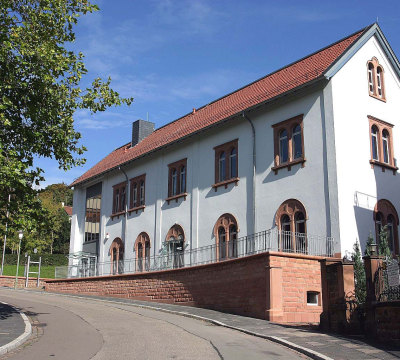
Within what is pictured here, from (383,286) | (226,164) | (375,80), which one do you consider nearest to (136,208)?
(226,164)

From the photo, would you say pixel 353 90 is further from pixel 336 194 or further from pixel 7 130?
pixel 7 130

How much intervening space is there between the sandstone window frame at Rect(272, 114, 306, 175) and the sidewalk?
6897 millimetres

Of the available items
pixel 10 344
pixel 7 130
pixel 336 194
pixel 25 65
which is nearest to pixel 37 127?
pixel 7 130

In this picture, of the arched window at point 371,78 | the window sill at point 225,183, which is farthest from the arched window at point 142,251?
the arched window at point 371,78

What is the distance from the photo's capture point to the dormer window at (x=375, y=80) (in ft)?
76.4

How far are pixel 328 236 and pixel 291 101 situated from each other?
614 cm

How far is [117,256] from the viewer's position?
33.4 meters

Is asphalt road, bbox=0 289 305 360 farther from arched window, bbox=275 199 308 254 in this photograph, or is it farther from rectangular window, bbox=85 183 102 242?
rectangular window, bbox=85 183 102 242

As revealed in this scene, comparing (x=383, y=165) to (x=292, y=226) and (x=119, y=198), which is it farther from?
(x=119, y=198)

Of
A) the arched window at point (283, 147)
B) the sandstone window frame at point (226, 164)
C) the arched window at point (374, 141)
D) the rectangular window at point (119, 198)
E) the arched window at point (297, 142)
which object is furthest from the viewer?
the rectangular window at point (119, 198)

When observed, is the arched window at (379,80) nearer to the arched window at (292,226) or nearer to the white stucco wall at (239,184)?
the white stucco wall at (239,184)

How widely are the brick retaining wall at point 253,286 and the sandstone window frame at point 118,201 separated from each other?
34.0ft

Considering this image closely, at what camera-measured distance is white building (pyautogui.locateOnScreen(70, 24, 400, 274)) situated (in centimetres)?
2058

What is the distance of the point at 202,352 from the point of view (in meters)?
10.7
